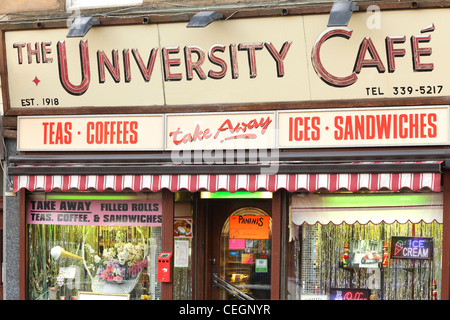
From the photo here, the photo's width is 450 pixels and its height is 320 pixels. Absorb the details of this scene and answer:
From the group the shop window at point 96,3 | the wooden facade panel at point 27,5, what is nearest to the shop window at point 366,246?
the shop window at point 96,3

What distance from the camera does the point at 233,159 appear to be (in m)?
10.5

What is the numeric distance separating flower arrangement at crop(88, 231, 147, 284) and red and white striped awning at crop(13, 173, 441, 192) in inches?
38.4

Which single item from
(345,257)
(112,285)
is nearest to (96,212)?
(112,285)

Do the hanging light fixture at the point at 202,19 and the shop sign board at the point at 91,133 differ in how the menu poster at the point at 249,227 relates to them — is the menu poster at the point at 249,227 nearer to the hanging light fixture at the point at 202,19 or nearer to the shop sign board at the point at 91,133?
the shop sign board at the point at 91,133

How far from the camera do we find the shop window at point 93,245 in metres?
11.0

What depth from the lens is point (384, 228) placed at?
33.7ft

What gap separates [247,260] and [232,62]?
3169 millimetres

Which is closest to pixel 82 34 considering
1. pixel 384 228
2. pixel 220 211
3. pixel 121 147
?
pixel 121 147

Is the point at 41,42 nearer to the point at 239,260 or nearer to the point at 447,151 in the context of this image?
the point at 239,260

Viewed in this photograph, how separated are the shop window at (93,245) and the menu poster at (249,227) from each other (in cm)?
129

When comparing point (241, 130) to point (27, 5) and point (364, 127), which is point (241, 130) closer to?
point (364, 127)

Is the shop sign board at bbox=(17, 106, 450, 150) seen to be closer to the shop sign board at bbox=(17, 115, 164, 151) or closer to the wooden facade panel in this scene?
the shop sign board at bbox=(17, 115, 164, 151)

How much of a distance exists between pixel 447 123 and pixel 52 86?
19.4 feet

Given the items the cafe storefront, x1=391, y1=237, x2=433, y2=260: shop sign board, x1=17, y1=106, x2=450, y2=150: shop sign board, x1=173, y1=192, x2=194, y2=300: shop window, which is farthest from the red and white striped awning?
x1=391, y1=237, x2=433, y2=260: shop sign board
